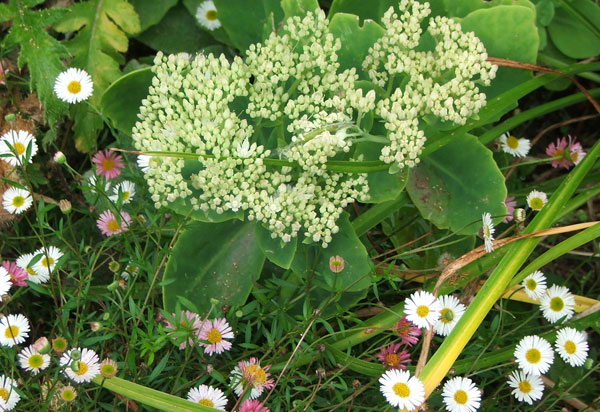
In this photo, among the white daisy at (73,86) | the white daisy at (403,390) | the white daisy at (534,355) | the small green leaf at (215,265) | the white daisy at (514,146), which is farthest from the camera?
the white daisy at (514,146)

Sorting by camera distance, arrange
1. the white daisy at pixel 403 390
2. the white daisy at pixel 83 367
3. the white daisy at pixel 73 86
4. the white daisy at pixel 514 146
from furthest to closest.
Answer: the white daisy at pixel 514 146 < the white daisy at pixel 73 86 < the white daisy at pixel 83 367 < the white daisy at pixel 403 390

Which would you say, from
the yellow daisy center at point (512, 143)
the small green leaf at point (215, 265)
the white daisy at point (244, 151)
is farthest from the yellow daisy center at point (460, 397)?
the yellow daisy center at point (512, 143)

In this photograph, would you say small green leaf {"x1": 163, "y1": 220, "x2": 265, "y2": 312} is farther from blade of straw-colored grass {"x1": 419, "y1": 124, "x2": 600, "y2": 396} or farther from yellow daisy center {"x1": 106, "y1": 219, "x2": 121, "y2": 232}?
blade of straw-colored grass {"x1": 419, "y1": 124, "x2": 600, "y2": 396}

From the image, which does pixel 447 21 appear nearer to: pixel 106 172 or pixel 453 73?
pixel 453 73

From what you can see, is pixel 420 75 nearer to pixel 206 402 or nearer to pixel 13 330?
pixel 206 402

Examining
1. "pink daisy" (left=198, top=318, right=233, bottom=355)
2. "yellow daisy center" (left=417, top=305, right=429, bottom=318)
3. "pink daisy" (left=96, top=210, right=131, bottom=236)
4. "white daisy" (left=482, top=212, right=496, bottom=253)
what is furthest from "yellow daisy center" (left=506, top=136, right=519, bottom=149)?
"pink daisy" (left=96, top=210, right=131, bottom=236)

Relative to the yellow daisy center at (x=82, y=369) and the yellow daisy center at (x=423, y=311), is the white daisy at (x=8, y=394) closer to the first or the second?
the yellow daisy center at (x=82, y=369)

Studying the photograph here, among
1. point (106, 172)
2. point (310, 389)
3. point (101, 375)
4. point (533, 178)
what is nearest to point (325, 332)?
point (310, 389)
